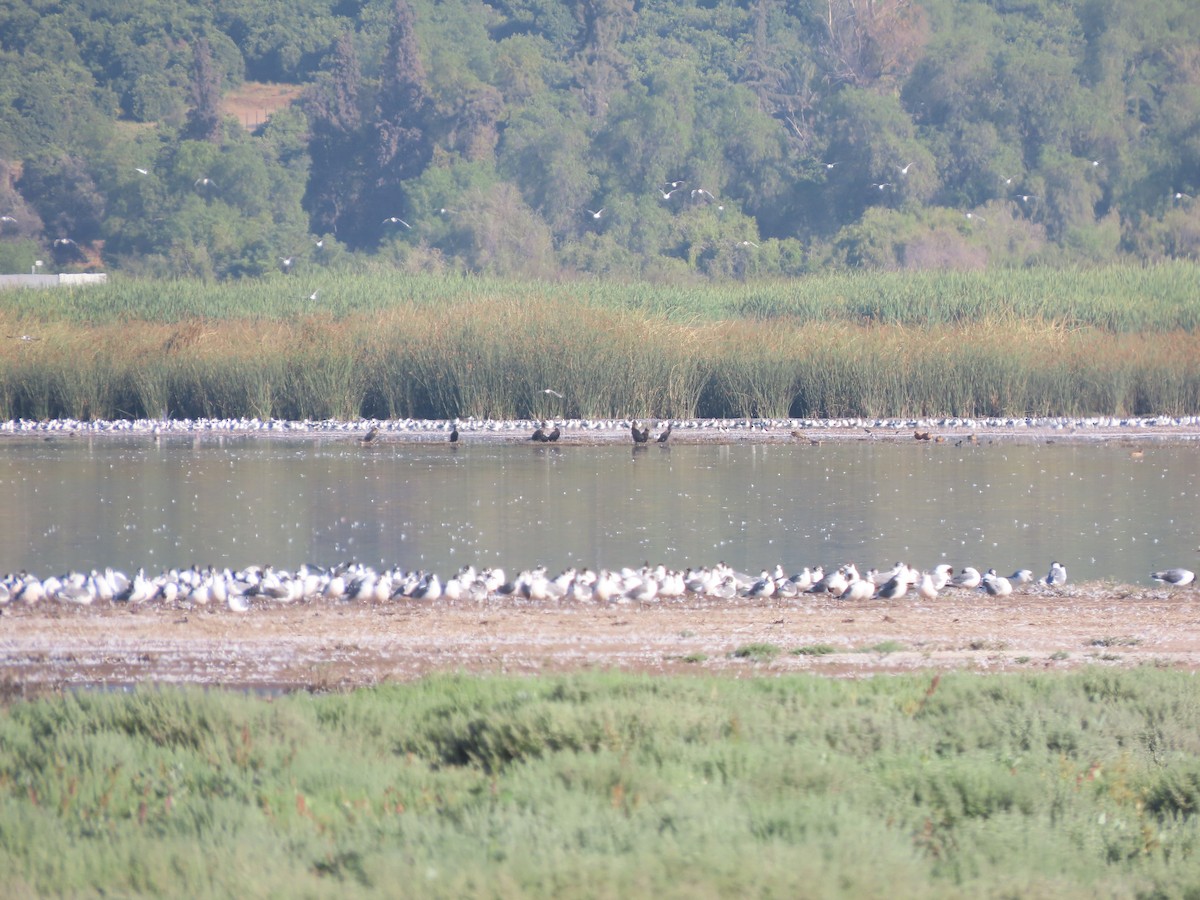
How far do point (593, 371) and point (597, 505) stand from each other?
389 inches

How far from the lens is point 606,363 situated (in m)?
28.8

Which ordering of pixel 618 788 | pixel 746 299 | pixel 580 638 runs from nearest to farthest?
1. pixel 618 788
2. pixel 580 638
3. pixel 746 299

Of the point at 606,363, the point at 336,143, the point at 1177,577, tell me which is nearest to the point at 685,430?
the point at 606,363

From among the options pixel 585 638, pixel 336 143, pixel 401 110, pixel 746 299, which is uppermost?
pixel 401 110

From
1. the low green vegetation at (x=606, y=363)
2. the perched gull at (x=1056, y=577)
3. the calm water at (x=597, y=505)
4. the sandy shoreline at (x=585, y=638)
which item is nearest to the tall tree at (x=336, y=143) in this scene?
the low green vegetation at (x=606, y=363)

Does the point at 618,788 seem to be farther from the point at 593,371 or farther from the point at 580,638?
the point at 593,371

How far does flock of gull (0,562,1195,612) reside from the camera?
12094mm

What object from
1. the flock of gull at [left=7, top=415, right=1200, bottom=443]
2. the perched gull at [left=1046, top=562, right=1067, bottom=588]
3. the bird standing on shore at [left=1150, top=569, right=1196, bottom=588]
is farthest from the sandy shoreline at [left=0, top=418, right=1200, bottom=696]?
the flock of gull at [left=7, top=415, right=1200, bottom=443]

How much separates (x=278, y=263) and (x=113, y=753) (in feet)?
159

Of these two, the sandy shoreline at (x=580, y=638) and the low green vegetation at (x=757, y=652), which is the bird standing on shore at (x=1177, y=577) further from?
the low green vegetation at (x=757, y=652)

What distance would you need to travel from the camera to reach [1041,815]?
645 cm

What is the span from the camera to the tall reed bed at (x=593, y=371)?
2878cm

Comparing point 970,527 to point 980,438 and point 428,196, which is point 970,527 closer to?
point 980,438

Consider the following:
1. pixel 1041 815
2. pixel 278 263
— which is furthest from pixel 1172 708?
pixel 278 263
